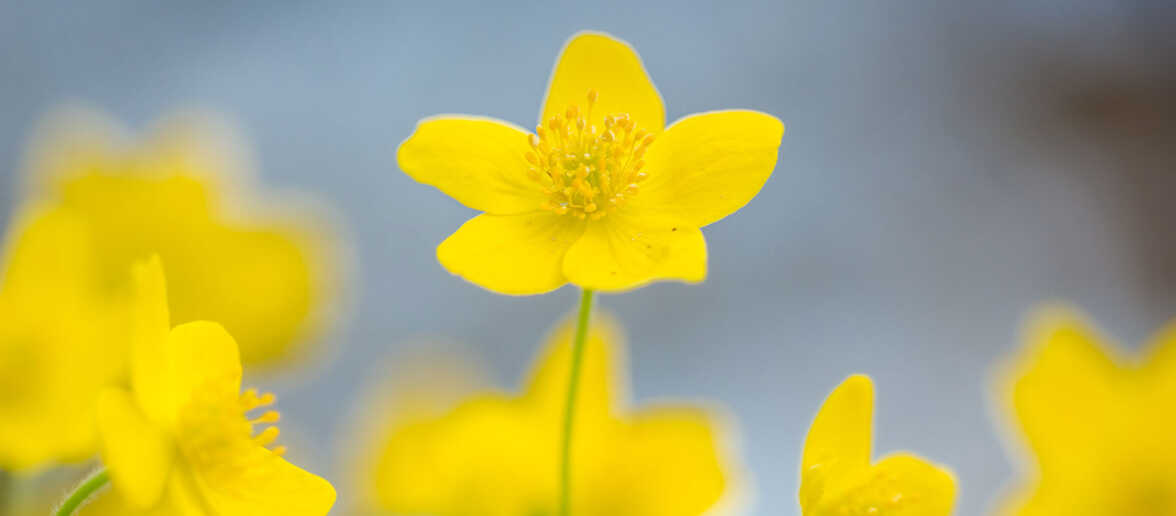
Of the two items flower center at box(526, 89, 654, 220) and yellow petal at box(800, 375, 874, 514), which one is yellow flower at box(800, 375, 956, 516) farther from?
flower center at box(526, 89, 654, 220)

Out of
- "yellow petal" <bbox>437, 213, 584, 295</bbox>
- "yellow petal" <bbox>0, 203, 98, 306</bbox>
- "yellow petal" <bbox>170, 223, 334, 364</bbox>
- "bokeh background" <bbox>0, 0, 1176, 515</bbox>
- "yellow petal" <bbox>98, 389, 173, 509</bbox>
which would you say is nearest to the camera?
"yellow petal" <bbox>98, 389, 173, 509</bbox>

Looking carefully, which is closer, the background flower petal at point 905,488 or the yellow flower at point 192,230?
the background flower petal at point 905,488

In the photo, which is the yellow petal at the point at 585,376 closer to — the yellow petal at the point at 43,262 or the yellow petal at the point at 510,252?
the yellow petal at the point at 510,252

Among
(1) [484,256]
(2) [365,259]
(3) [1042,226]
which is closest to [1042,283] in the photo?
(3) [1042,226]

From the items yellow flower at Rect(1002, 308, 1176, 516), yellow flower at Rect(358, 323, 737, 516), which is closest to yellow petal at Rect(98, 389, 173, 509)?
yellow flower at Rect(358, 323, 737, 516)

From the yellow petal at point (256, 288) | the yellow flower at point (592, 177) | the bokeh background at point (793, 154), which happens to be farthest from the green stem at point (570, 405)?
the bokeh background at point (793, 154)

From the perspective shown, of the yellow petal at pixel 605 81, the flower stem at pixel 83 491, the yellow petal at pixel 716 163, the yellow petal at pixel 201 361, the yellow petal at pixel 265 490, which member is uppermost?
the yellow petal at pixel 605 81

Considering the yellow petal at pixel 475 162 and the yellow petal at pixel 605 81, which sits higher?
the yellow petal at pixel 605 81

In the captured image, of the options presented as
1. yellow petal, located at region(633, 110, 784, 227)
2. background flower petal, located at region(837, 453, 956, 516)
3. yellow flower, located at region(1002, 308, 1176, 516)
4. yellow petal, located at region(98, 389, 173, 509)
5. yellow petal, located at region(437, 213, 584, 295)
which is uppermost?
yellow petal, located at region(633, 110, 784, 227)
